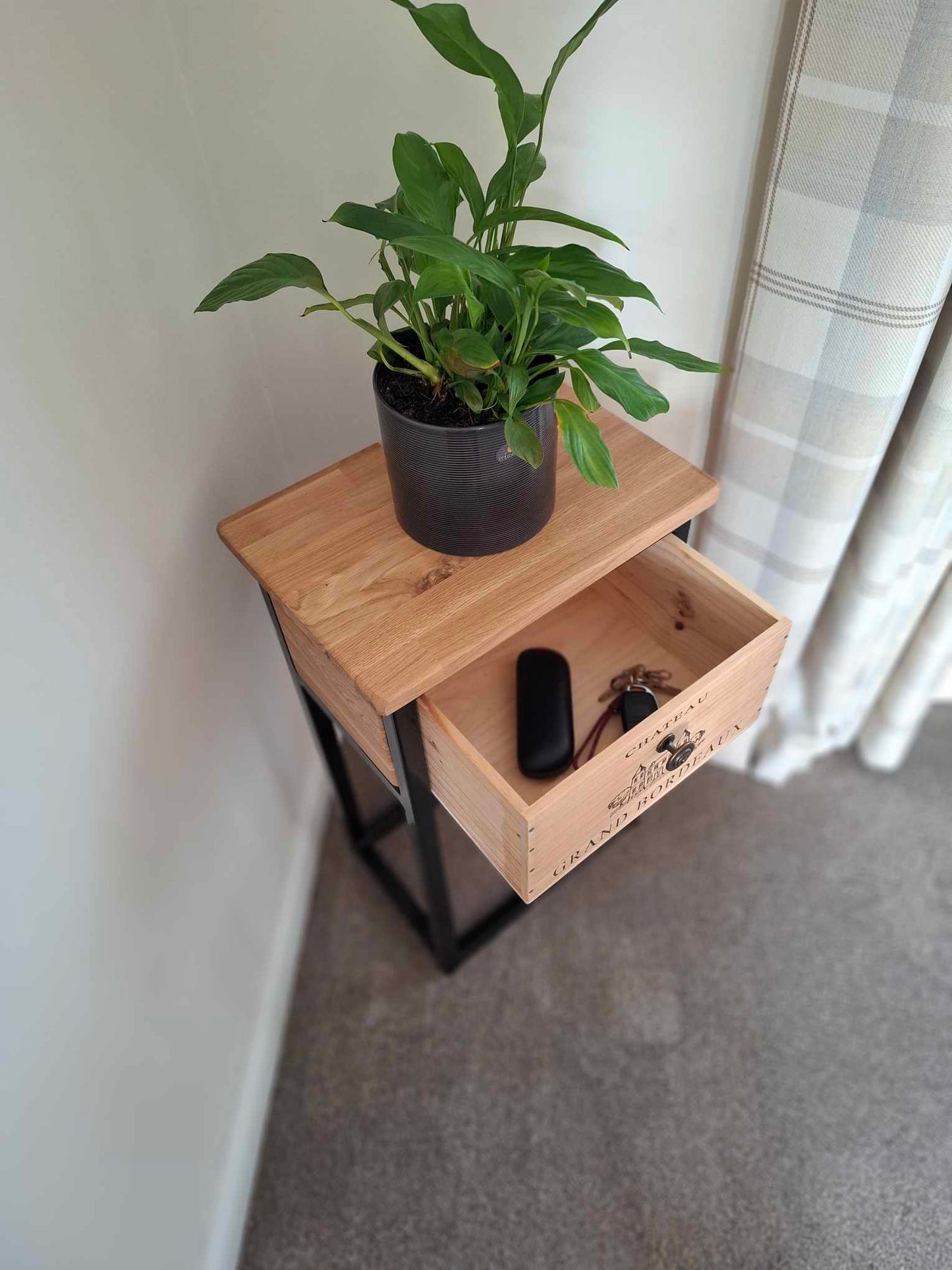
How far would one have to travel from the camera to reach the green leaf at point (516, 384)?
571mm

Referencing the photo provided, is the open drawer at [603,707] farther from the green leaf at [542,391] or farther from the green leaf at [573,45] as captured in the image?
the green leaf at [573,45]

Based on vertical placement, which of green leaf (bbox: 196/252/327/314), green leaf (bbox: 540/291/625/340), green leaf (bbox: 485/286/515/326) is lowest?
green leaf (bbox: 485/286/515/326)

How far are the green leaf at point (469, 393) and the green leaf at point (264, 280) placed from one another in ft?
0.37

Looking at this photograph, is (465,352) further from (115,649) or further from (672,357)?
(115,649)

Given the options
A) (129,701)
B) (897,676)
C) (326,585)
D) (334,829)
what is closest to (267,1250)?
(334,829)

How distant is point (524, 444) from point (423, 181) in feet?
0.62

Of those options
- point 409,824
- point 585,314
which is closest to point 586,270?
point 585,314

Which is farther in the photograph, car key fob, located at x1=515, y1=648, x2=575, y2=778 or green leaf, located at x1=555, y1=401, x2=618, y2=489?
car key fob, located at x1=515, y1=648, x2=575, y2=778

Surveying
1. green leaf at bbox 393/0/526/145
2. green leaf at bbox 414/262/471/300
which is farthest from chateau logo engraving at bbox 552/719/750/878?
green leaf at bbox 393/0/526/145

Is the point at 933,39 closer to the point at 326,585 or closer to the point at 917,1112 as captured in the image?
the point at 326,585

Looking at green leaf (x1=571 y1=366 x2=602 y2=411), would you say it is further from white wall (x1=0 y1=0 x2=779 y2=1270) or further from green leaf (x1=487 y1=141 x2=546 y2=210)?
white wall (x1=0 y1=0 x2=779 y2=1270)

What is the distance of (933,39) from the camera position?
59cm

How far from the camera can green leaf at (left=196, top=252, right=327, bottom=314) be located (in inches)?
22.5

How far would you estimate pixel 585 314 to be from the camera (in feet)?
1.79
